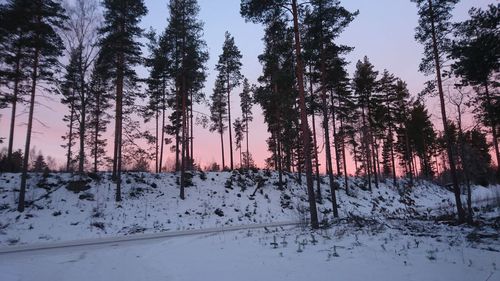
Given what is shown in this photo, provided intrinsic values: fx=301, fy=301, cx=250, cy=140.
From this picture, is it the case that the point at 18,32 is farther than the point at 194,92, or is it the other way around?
the point at 194,92

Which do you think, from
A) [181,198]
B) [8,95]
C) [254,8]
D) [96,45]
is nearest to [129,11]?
[96,45]

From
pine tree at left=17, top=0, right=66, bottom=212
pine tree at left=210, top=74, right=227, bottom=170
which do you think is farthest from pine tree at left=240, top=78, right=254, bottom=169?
pine tree at left=17, top=0, right=66, bottom=212

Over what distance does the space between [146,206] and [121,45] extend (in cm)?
1140

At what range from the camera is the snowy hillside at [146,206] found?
16750 millimetres

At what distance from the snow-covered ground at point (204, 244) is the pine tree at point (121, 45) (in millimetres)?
3256

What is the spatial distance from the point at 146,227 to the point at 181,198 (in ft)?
16.9

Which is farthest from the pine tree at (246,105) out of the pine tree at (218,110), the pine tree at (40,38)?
the pine tree at (40,38)

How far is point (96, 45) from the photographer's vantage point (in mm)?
19969

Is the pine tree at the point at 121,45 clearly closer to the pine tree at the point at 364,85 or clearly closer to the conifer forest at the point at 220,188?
the conifer forest at the point at 220,188

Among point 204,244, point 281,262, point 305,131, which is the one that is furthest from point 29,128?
point 281,262

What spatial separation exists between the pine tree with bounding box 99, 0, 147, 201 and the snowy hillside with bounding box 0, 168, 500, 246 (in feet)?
7.61

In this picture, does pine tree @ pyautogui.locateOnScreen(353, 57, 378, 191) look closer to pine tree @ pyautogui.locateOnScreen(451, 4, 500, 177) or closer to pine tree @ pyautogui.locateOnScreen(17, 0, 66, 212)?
pine tree @ pyautogui.locateOnScreen(451, 4, 500, 177)

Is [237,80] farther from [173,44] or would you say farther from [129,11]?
[129,11]

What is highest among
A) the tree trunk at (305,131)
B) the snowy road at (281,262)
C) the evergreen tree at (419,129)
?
the evergreen tree at (419,129)
